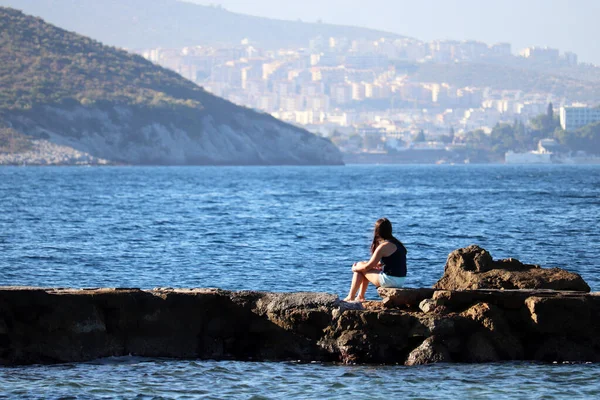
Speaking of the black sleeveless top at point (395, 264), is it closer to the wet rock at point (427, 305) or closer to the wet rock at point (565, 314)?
the wet rock at point (427, 305)

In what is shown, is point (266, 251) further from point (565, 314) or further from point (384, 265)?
point (565, 314)

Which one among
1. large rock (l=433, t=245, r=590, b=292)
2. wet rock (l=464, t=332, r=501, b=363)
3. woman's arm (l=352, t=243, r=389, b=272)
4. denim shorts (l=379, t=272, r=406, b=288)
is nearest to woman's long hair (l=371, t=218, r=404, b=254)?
woman's arm (l=352, t=243, r=389, b=272)

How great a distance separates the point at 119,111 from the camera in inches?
5896

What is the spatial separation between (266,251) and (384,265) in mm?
14331

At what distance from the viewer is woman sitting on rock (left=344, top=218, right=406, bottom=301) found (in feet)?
38.3

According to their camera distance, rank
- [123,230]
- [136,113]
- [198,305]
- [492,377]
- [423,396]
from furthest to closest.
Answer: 1. [136,113]
2. [123,230]
3. [198,305]
4. [492,377]
5. [423,396]

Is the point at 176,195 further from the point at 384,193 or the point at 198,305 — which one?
the point at 198,305

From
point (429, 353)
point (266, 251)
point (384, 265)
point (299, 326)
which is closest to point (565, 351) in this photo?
point (429, 353)

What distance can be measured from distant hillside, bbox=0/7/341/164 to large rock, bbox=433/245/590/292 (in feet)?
414

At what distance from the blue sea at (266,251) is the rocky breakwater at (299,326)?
21 centimetres

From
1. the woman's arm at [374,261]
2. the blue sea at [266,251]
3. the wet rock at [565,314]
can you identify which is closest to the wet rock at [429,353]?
the blue sea at [266,251]

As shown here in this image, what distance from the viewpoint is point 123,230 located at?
108 ft

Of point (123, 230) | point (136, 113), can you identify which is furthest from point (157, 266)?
point (136, 113)

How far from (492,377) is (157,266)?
1284cm
